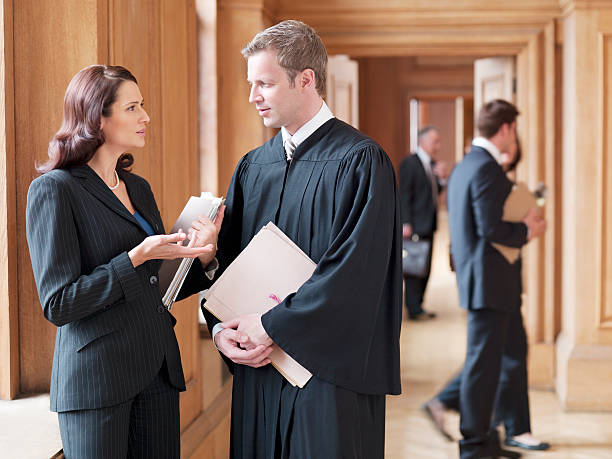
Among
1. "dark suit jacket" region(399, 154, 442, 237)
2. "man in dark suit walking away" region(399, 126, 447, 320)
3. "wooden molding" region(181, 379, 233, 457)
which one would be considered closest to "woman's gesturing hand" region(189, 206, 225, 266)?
"wooden molding" region(181, 379, 233, 457)

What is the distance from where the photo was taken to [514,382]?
4336 millimetres

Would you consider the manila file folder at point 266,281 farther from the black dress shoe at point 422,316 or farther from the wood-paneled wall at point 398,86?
the wood-paneled wall at point 398,86

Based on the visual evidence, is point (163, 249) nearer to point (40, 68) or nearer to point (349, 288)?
point (349, 288)

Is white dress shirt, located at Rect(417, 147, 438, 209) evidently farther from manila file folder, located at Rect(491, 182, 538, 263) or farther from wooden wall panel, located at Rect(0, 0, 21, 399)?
wooden wall panel, located at Rect(0, 0, 21, 399)

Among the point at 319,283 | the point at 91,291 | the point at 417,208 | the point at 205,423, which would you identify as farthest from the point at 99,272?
the point at 417,208

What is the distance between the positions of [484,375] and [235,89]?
229 centimetres

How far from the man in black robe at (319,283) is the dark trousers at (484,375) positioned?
6.89ft

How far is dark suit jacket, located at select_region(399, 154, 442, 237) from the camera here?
7.85 metres

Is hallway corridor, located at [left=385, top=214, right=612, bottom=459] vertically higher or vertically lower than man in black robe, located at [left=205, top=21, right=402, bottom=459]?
lower

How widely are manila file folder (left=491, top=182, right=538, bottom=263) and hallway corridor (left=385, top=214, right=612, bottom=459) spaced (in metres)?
1.15

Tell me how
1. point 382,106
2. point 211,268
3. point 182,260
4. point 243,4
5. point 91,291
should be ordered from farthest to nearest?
point 382,106 → point 243,4 → point 211,268 → point 182,260 → point 91,291

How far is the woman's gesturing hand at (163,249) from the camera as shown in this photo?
6.34 ft

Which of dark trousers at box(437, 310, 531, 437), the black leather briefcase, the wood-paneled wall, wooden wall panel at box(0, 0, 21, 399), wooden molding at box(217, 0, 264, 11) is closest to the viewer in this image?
wooden wall panel at box(0, 0, 21, 399)

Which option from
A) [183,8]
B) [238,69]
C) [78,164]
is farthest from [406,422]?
[78,164]
